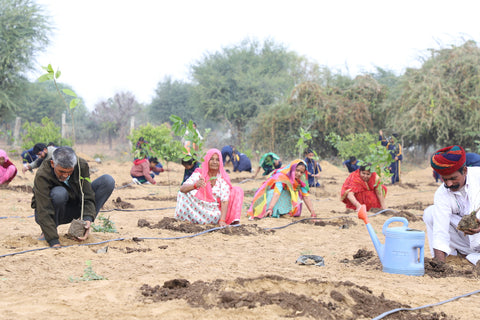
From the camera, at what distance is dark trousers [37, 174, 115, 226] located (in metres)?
4.64

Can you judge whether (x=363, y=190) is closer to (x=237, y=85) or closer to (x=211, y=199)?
(x=211, y=199)

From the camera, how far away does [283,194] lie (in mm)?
7691

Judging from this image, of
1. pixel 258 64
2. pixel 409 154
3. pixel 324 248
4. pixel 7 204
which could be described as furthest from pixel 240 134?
pixel 324 248

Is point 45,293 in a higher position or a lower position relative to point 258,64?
lower

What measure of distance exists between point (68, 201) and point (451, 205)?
3485 mm

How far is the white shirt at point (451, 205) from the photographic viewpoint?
161 inches

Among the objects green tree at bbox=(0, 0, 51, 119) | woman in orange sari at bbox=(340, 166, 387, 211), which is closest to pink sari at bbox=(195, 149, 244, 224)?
woman in orange sari at bbox=(340, 166, 387, 211)

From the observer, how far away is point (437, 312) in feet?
9.93

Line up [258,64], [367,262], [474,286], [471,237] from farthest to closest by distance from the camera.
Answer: [258,64] < [367,262] < [471,237] < [474,286]

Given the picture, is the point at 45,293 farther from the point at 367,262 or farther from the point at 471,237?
the point at 471,237

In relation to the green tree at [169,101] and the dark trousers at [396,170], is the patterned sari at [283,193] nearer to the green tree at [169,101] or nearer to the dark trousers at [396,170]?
the dark trousers at [396,170]

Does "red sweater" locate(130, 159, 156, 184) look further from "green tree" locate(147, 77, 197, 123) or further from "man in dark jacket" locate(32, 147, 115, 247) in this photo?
"green tree" locate(147, 77, 197, 123)

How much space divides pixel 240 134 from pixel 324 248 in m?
21.2

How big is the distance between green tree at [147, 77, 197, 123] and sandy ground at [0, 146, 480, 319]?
31778mm
